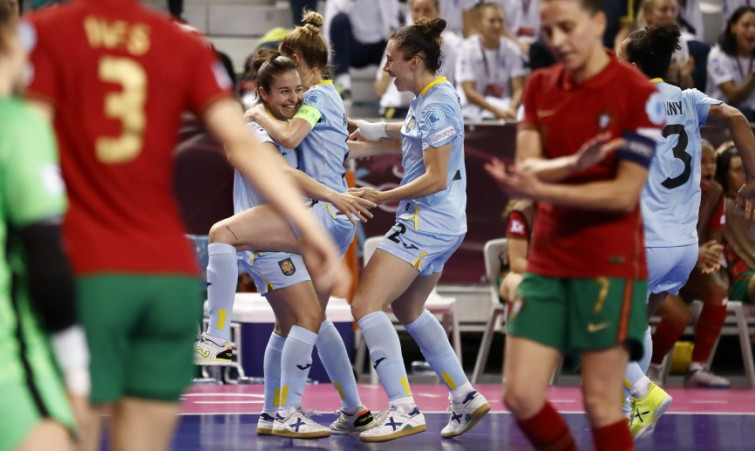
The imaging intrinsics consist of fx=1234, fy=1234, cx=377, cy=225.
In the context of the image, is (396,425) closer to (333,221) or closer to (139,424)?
(333,221)

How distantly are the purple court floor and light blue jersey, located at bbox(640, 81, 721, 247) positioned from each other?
1.14m

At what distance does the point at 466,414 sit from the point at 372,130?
1.76 meters

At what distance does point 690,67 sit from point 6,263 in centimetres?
850

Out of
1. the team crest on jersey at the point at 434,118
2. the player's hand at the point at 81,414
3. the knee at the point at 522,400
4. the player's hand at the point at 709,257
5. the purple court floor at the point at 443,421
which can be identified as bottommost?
the purple court floor at the point at 443,421

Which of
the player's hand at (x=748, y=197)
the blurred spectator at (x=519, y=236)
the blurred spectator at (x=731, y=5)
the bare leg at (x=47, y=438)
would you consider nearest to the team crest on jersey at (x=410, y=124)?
the player's hand at (x=748, y=197)

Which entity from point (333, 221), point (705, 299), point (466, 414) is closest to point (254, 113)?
point (333, 221)

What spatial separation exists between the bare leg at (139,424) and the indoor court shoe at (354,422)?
12.5 feet

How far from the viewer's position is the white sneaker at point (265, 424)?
270 inches

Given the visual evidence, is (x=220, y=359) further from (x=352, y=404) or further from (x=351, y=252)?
(x=351, y=252)

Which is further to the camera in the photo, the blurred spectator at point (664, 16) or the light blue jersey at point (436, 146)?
the blurred spectator at point (664, 16)

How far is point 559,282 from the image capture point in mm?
4270

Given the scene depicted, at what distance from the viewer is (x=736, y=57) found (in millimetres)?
11977

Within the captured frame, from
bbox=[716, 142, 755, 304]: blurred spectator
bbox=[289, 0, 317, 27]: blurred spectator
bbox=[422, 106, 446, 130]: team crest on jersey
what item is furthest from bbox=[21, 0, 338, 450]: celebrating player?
bbox=[289, 0, 317, 27]: blurred spectator

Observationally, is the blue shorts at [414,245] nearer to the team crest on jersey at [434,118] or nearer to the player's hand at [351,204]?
the player's hand at [351,204]
